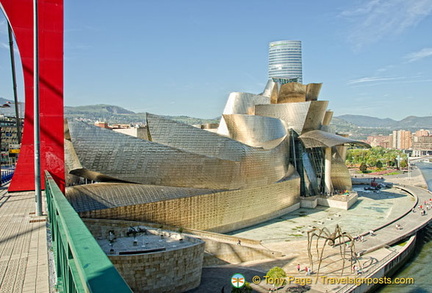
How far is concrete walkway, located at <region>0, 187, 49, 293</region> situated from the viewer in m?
6.18

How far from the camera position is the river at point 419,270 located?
18984 mm

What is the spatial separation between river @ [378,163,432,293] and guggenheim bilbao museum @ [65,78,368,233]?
10496mm

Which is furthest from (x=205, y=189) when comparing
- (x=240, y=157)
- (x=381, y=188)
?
(x=381, y=188)

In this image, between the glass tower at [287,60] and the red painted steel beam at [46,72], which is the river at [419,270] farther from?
the glass tower at [287,60]

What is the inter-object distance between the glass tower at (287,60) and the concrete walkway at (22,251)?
142m

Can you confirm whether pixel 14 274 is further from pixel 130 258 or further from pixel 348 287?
pixel 348 287

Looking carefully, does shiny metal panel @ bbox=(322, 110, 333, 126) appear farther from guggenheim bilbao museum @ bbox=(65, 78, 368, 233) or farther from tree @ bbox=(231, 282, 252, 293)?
tree @ bbox=(231, 282, 252, 293)

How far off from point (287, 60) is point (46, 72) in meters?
140

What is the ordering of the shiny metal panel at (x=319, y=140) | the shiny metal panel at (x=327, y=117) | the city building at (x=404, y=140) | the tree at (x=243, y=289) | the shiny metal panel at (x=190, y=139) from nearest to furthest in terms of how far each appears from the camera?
the tree at (x=243, y=289)
the shiny metal panel at (x=190, y=139)
the shiny metal panel at (x=319, y=140)
the shiny metal panel at (x=327, y=117)
the city building at (x=404, y=140)

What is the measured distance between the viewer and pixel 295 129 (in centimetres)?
3606

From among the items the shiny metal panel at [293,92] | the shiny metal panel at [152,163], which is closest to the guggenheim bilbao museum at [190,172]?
the shiny metal panel at [152,163]

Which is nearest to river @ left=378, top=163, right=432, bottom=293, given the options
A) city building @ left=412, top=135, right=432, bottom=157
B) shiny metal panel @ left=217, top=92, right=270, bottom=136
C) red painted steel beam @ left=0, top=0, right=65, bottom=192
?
red painted steel beam @ left=0, top=0, right=65, bottom=192

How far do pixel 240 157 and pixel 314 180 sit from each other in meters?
14.9

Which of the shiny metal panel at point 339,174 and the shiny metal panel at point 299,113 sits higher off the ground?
the shiny metal panel at point 299,113
